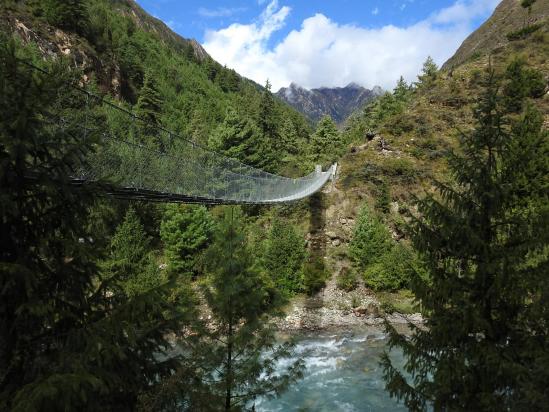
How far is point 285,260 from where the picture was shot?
1916 centimetres

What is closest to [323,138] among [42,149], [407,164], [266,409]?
[407,164]

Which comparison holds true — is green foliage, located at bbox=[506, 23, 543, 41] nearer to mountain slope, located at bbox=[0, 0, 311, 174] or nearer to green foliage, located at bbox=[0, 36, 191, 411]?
mountain slope, located at bbox=[0, 0, 311, 174]

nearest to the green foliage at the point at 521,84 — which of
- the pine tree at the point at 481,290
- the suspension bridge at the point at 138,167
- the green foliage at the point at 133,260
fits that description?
the suspension bridge at the point at 138,167

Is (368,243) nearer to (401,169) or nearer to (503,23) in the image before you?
(401,169)

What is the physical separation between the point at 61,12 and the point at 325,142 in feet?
76.6

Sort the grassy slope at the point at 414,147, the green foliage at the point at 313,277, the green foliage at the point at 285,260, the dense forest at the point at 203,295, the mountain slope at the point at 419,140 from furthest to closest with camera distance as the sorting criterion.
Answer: the mountain slope at the point at 419,140, the grassy slope at the point at 414,147, the green foliage at the point at 313,277, the green foliage at the point at 285,260, the dense forest at the point at 203,295

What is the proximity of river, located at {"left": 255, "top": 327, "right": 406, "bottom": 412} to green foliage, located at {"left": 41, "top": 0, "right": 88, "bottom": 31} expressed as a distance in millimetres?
30576

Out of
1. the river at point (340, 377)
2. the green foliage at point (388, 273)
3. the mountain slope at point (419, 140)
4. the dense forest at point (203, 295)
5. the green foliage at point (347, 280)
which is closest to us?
the dense forest at point (203, 295)

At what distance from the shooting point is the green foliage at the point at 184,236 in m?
19.2

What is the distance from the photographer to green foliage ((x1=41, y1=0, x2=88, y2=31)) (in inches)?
1189

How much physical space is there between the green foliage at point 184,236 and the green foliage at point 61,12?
70.1ft

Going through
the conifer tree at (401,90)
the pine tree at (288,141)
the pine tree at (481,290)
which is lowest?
the pine tree at (481,290)

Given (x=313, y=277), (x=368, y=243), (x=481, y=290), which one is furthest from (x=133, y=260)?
(x=481, y=290)

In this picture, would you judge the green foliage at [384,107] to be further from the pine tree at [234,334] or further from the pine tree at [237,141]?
the pine tree at [234,334]
